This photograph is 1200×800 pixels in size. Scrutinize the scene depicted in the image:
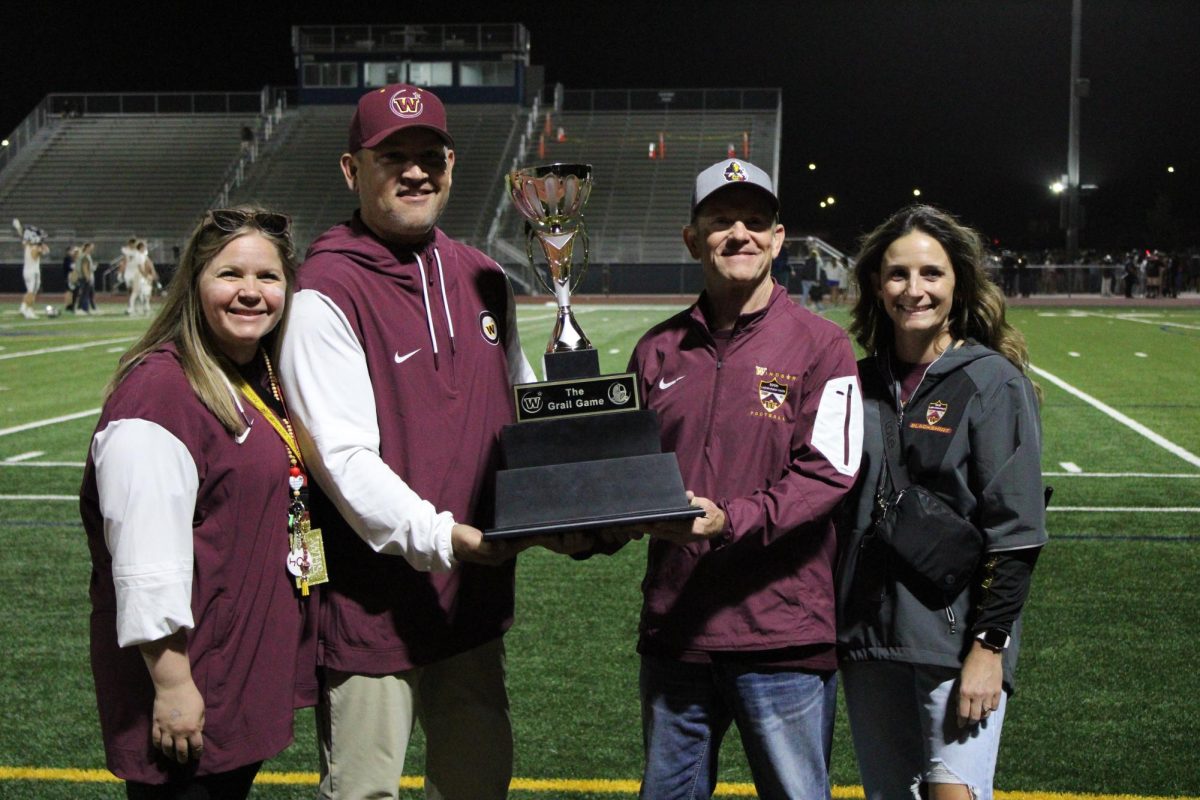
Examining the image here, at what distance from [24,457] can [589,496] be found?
28.2 ft

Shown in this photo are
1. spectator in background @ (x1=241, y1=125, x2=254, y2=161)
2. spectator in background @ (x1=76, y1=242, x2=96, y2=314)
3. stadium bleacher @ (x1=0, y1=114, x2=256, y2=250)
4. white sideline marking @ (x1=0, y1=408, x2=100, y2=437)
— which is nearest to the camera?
white sideline marking @ (x1=0, y1=408, x2=100, y2=437)

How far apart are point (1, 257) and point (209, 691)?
135 ft

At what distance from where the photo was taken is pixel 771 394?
274 centimetres

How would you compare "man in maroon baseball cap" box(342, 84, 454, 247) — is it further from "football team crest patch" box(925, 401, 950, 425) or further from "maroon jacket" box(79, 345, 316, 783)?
"football team crest patch" box(925, 401, 950, 425)

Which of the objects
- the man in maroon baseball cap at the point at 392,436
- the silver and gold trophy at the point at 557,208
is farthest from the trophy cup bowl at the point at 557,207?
the man in maroon baseball cap at the point at 392,436

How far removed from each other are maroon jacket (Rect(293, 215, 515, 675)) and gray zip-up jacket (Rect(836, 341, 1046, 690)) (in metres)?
0.83

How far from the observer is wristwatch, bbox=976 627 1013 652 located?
2746 mm

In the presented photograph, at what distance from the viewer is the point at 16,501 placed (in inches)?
328

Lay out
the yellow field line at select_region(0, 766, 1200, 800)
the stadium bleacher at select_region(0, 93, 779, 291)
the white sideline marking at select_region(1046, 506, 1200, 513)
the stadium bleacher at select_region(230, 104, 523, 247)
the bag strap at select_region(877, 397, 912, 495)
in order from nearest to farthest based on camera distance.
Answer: the bag strap at select_region(877, 397, 912, 495) → the yellow field line at select_region(0, 766, 1200, 800) → the white sideline marking at select_region(1046, 506, 1200, 513) → the stadium bleacher at select_region(230, 104, 523, 247) → the stadium bleacher at select_region(0, 93, 779, 291)

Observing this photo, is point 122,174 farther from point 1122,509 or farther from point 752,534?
point 752,534

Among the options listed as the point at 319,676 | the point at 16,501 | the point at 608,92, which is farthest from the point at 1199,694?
the point at 608,92

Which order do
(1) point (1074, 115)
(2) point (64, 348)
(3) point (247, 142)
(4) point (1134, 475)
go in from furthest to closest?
1. (3) point (247, 142)
2. (1) point (1074, 115)
3. (2) point (64, 348)
4. (4) point (1134, 475)

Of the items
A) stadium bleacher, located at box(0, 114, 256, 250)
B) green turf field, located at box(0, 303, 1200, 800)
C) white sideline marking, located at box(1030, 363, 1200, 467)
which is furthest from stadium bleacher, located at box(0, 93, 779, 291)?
green turf field, located at box(0, 303, 1200, 800)

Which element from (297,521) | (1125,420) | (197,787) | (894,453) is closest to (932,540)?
(894,453)
